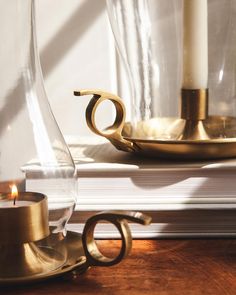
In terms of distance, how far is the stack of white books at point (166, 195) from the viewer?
0.55m

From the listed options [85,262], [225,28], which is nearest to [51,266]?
[85,262]

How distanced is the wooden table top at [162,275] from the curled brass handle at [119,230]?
0.02 m

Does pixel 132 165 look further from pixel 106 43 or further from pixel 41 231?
pixel 106 43

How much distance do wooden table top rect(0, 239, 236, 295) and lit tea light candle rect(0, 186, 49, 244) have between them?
0.11 feet

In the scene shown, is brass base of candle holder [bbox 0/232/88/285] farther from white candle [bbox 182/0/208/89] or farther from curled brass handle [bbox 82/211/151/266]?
white candle [bbox 182/0/208/89]

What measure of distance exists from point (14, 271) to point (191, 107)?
250 millimetres

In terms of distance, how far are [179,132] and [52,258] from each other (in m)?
0.21

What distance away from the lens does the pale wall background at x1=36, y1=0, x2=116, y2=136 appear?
30.5 inches

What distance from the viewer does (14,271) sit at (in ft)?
1.45

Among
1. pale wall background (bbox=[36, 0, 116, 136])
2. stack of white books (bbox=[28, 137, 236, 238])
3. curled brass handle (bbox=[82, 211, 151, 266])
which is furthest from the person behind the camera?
pale wall background (bbox=[36, 0, 116, 136])

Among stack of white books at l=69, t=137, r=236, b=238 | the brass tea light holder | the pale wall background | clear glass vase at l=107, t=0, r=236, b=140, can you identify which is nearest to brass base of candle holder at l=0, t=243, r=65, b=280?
the brass tea light holder

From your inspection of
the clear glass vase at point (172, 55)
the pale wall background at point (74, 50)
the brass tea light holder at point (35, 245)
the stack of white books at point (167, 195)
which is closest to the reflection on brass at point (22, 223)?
the brass tea light holder at point (35, 245)

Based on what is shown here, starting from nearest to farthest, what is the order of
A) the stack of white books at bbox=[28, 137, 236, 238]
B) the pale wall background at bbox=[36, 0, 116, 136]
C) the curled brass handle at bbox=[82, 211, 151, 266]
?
the curled brass handle at bbox=[82, 211, 151, 266] → the stack of white books at bbox=[28, 137, 236, 238] → the pale wall background at bbox=[36, 0, 116, 136]

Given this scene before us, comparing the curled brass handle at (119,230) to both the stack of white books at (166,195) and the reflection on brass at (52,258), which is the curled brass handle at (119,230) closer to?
the reflection on brass at (52,258)
